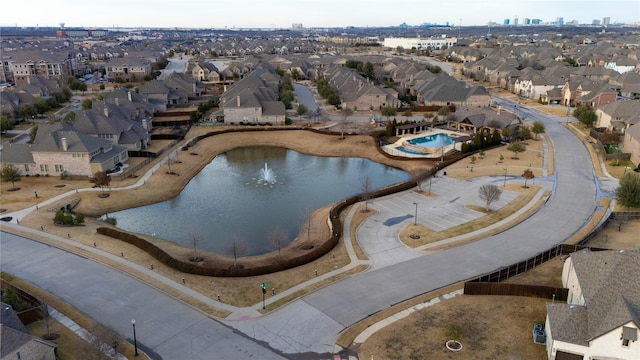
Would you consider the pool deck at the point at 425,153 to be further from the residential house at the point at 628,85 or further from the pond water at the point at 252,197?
the residential house at the point at 628,85

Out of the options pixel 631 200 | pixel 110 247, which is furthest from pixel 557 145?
pixel 110 247

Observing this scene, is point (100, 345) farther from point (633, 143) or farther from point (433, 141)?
point (633, 143)

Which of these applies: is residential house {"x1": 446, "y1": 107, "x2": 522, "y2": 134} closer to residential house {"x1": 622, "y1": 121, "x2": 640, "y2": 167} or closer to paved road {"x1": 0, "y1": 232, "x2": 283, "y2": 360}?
residential house {"x1": 622, "y1": 121, "x2": 640, "y2": 167}

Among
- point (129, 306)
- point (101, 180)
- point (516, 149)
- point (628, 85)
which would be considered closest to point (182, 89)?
point (101, 180)

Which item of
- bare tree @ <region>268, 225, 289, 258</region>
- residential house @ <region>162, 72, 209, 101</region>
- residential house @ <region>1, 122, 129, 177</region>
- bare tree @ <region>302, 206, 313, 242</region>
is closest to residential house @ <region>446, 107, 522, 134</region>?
bare tree @ <region>302, 206, 313, 242</region>

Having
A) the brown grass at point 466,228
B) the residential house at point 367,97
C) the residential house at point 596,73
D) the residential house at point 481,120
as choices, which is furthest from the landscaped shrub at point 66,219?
the residential house at point 596,73
